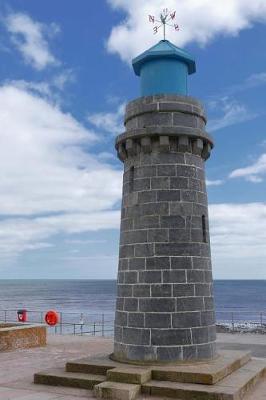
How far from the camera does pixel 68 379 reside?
9.66 m

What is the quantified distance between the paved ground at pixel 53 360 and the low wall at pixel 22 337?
15.0 inches

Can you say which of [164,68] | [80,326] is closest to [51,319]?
[80,326]

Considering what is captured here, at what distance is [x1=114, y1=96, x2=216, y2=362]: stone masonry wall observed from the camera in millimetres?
10031

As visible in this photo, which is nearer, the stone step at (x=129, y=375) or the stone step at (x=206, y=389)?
the stone step at (x=206, y=389)

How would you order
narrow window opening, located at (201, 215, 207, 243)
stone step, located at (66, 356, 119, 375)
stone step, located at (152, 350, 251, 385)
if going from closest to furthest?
1. stone step, located at (152, 350, 251, 385)
2. stone step, located at (66, 356, 119, 375)
3. narrow window opening, located at (201, 215, 207, 243)

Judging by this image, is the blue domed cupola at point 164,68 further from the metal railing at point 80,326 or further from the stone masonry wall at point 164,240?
the metal railing at point 80,326

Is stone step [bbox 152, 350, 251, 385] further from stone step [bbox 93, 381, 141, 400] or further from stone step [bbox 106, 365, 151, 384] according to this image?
stone step [bbox 93, 381, 141, 400]

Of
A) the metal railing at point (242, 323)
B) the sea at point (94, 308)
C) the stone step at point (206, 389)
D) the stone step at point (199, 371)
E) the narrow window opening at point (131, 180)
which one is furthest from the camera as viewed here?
the sea at point (94, 308)

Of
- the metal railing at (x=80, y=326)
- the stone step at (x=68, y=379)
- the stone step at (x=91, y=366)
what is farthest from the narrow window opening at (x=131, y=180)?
the metal railing at (x=80, y=326)

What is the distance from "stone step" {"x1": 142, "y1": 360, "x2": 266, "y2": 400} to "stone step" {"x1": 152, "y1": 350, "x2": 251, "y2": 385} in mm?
114

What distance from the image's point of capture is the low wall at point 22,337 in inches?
595

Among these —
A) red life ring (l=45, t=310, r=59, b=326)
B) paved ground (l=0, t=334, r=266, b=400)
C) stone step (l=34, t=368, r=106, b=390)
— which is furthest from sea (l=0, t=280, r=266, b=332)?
stone step (l=34, t=368, r=106, b=390)

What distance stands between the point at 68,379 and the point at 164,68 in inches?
269

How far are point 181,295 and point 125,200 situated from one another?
8.12 feet
